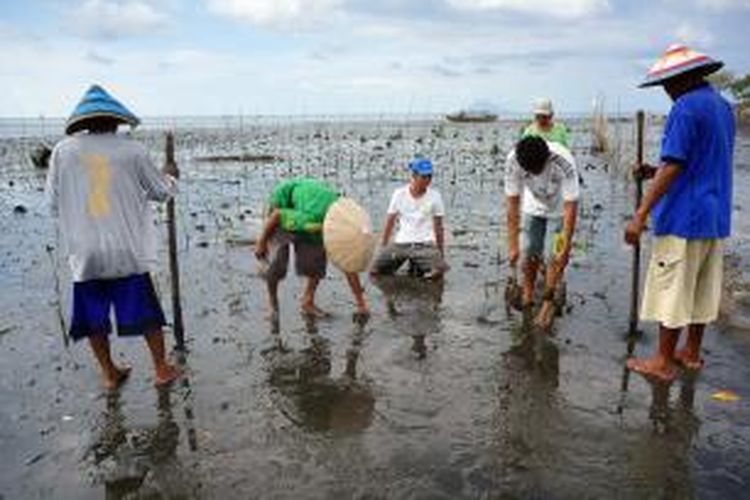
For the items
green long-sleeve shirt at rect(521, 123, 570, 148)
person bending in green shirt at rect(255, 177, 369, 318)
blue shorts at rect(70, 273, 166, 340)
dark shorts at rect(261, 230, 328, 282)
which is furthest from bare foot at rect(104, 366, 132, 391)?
green long-sleeve shirt at rect(521, 123, 570, 148)

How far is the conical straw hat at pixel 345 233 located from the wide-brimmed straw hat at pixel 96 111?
191 cm

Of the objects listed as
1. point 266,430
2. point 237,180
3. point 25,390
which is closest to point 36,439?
point 25,390

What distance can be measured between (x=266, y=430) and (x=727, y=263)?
275 inches

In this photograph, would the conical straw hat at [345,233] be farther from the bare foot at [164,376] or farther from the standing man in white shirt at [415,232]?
the standing man in white shirt at [415,232]

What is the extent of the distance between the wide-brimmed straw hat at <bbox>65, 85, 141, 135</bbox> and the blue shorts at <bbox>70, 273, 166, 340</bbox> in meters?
1.07

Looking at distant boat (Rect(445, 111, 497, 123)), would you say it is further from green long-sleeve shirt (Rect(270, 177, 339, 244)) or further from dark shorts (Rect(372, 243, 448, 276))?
green long-sleeve shirt (Rect(270, 177, 339, 244))

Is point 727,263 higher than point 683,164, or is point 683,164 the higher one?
point 683,164

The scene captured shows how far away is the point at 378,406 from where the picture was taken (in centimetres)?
540

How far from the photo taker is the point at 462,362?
630cm

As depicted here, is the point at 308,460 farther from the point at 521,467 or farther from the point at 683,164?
the point at 683,164

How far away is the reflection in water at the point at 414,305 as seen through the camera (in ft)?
23.4

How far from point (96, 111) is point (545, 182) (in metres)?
3.90

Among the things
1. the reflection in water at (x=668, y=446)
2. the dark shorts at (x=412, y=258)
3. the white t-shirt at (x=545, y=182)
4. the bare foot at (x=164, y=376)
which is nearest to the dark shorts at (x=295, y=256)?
the bare foot at (x=164, y=376)

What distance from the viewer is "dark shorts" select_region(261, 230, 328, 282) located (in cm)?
720
